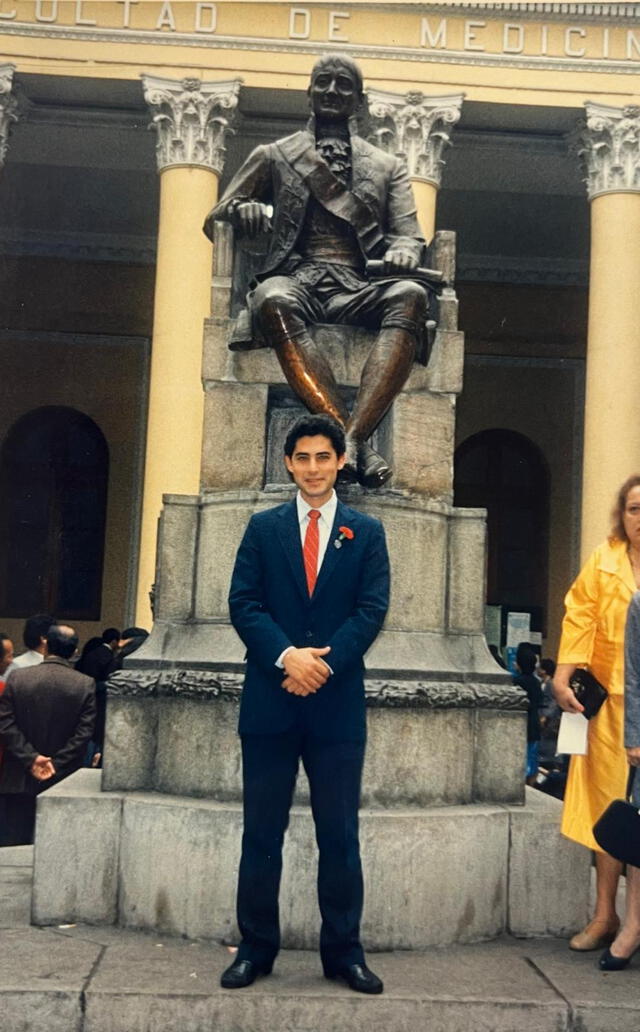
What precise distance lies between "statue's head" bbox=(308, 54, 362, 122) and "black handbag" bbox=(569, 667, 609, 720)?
10.3 ft

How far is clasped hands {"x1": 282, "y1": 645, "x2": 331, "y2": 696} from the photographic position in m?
4.14

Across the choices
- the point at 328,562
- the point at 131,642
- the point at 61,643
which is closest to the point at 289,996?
the point at 328,562

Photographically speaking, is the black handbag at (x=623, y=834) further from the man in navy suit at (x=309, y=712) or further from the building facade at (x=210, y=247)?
the building facade at (x=210, y=247)

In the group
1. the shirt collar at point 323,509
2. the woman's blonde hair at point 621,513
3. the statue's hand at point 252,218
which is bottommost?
the shirt collar at point 323,509

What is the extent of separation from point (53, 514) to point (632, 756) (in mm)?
22256

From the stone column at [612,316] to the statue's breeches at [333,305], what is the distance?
13128mm

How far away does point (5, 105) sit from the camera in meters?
19.2

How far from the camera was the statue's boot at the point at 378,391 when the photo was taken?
5727 mm

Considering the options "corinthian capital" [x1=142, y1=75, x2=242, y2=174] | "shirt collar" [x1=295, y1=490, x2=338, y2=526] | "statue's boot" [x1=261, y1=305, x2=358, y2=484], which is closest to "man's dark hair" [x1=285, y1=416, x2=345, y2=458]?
"shirt collar" [x1=295, y1=490, x2=338, y2=526]

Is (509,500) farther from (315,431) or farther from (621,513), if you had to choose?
(315,431)

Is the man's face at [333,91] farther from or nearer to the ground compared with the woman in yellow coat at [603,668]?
farther from the ground

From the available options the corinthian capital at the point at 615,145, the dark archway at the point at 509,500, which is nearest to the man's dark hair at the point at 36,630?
the corinthian capital at the point at 615,145

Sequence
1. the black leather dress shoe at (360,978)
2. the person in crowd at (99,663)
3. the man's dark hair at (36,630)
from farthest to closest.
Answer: the person in crowd at (99,663)
the man's dark hair at (36,630)
the black leather dress shoe at (360,978)


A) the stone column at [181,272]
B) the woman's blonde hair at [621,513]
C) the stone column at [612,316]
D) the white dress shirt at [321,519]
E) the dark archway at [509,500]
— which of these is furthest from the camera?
the dark archway at [509,500]
